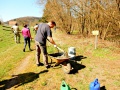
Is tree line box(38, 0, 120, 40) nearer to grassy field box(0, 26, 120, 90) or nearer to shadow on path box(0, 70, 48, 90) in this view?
grassy field box(0, 26, 120, 90)

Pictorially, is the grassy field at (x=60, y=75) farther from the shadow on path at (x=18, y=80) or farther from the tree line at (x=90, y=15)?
the tree line at (x=90, y=15)

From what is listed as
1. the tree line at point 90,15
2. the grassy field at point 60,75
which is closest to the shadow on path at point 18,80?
the grassy field at point 60,75

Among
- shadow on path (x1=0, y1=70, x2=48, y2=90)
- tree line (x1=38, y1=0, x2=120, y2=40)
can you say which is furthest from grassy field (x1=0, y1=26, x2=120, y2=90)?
tree line (x1=38, y1=0, x2=120, y2=40)

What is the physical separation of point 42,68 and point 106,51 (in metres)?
5.73

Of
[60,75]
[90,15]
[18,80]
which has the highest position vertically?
Answer: [90,15]

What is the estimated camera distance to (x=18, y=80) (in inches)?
333

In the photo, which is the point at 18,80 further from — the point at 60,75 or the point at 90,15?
the point at 90,15

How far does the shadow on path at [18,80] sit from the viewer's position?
7.95 meters

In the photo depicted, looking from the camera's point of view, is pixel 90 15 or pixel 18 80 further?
pixel 90 15

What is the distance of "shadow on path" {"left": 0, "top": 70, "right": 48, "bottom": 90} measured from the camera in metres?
7.95

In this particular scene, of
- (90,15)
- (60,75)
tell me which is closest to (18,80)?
(60,75)

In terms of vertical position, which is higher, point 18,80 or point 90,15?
point 90,15

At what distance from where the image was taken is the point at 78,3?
23.6 metres

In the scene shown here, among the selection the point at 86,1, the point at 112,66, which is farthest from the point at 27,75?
the point at 86,1
